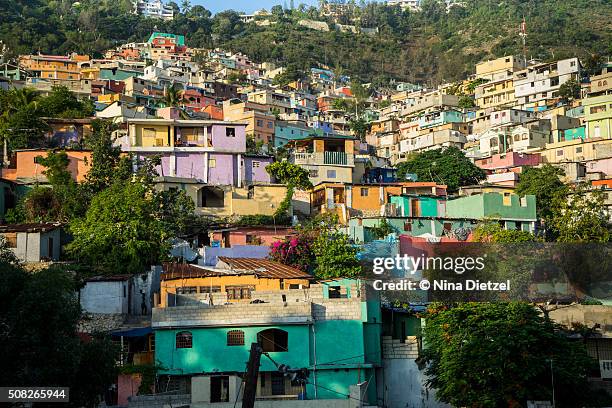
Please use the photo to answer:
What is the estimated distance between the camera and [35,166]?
4184 cm

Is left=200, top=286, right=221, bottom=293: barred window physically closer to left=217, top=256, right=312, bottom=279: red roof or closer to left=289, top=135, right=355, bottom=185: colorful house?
left=217, top=256, right=312, bottom=279: red roof

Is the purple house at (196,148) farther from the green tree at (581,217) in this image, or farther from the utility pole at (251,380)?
the utility pole at (251,380)

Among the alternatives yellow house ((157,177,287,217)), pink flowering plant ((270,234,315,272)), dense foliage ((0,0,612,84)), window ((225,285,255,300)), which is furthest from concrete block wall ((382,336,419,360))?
dense foliage ((0,0,612,84))

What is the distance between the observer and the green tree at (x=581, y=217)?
38.3m

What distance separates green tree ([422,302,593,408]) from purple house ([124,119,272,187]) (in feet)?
68.9

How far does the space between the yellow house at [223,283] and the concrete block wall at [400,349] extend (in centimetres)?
329

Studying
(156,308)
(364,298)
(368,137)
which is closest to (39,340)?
(156,308)

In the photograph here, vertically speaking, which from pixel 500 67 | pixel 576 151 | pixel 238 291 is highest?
pixel 500 67

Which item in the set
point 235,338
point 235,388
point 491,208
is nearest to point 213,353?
point 235,338

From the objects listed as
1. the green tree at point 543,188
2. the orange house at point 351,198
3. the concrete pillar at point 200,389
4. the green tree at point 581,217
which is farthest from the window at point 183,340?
the green tree at point 543,188

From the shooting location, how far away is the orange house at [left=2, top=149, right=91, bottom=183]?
136 feet

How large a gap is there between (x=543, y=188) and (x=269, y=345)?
75.2ft

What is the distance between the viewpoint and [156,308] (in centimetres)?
2595

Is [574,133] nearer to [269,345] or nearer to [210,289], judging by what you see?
[210,289]
